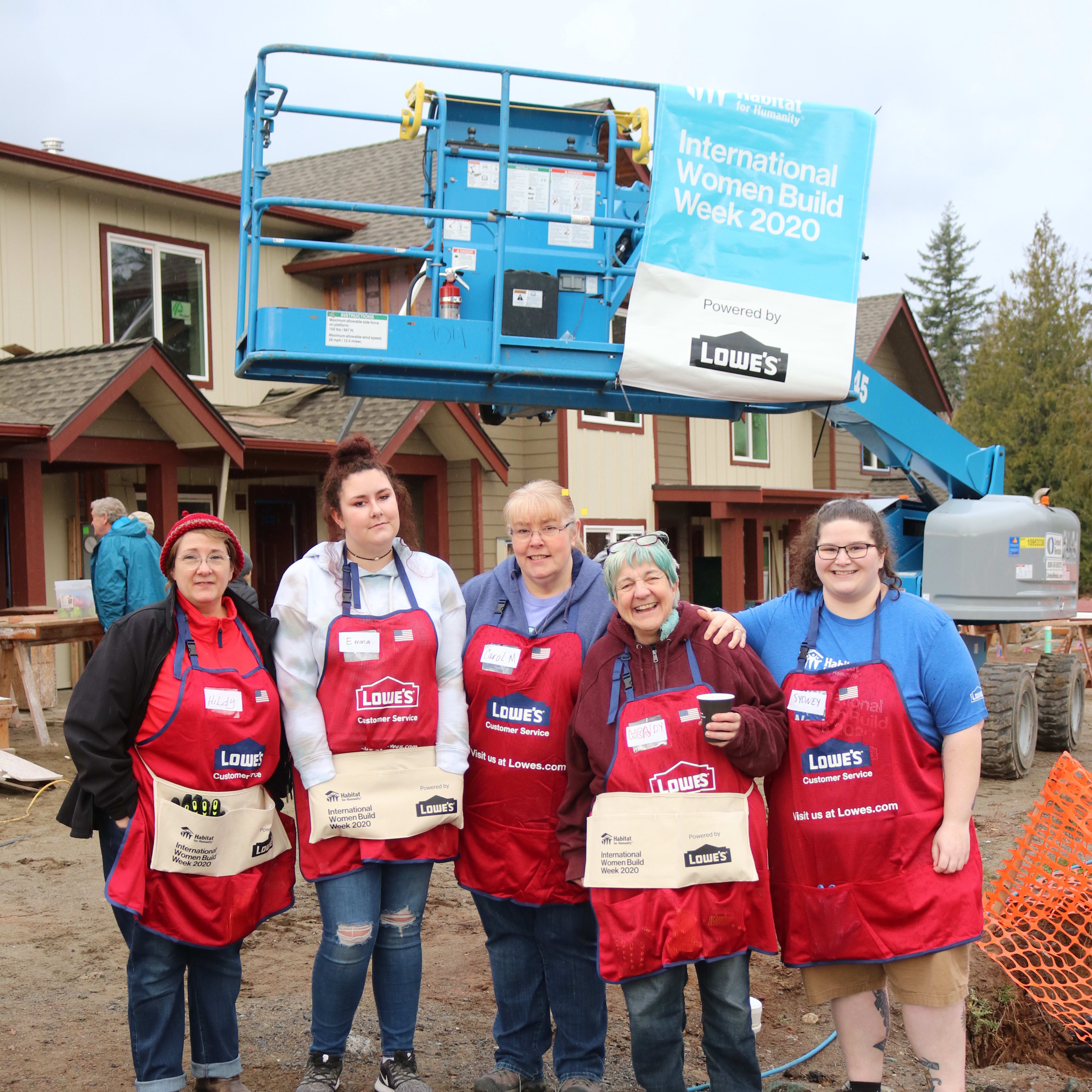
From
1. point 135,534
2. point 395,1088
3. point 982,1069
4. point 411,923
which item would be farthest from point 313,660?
point 135,534

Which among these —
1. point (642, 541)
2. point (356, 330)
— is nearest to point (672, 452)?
point (356, 330)

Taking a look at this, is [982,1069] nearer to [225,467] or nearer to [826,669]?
[826,669]

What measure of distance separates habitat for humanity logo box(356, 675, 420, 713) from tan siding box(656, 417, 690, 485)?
583 inches

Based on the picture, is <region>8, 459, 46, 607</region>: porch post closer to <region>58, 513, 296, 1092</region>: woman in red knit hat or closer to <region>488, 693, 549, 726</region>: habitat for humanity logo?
<region>58, 513, 296, 1092</region>: woman in red knit hat

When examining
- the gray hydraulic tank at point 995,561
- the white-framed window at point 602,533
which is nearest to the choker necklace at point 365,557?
the gray hydraulic tank at point 995,561

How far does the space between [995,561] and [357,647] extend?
5.59 metres

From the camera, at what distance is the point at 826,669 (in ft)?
10.6

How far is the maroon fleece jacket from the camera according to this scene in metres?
3.14

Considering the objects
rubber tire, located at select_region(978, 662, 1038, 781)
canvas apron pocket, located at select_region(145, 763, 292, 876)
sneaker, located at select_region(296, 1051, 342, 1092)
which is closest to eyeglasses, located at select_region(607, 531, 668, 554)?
canvas apron pocket, located at select_region(145, 763, 292, 876)

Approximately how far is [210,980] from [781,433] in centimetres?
1846

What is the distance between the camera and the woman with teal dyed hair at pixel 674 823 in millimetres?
3088

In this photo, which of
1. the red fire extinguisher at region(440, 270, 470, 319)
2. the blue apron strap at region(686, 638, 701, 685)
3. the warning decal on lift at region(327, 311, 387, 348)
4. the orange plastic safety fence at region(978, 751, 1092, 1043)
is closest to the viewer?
the blue apron strap at region(686, 638, 701, 685)

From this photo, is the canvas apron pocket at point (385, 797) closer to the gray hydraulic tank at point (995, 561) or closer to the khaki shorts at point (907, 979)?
the khaki shorts at point (907, 979)

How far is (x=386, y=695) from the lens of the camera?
3.38 metres
